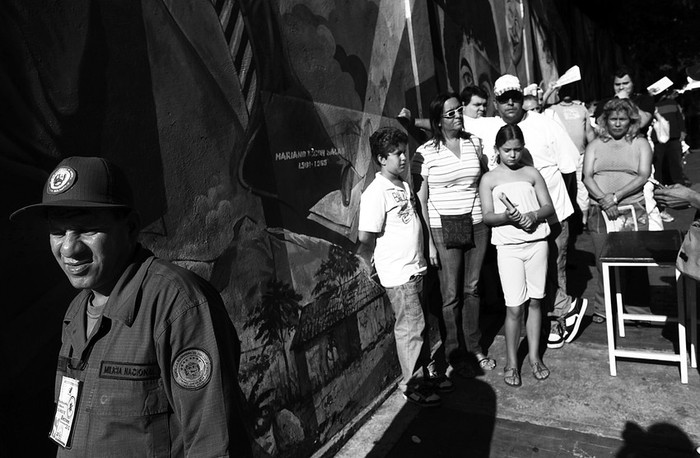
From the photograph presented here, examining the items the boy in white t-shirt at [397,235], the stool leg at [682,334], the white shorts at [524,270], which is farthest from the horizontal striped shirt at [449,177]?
the stool leg at [682,334]

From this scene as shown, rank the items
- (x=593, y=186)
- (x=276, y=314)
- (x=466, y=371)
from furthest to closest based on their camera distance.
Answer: (x=593, y=186), (x=466, y=371), (x=276, y=314)

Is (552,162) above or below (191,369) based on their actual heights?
above

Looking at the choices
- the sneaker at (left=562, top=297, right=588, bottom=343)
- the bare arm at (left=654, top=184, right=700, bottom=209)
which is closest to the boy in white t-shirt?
the bare arm at (left=654, top=184, right=700, bottom=209)

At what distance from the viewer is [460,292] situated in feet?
15.1

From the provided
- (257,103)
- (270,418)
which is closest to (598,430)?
(270,418)

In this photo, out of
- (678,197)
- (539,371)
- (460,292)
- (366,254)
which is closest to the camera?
(678,197)

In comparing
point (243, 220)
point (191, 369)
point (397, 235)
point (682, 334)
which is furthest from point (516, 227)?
point (191, 369)

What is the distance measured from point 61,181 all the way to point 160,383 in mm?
593

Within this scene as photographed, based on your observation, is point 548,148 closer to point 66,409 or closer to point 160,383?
point 160,383

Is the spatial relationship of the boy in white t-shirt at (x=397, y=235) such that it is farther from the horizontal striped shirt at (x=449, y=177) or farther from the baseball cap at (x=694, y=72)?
the baseball cap at (x=694, y=72)

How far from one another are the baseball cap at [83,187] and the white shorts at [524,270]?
10.4ft

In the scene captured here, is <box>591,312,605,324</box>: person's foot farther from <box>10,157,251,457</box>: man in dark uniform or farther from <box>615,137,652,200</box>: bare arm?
<box>10,157,251,457</box>: man in dark uniform

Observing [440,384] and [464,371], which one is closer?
[440,384]

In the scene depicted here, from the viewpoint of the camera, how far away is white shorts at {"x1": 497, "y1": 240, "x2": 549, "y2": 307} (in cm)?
412
